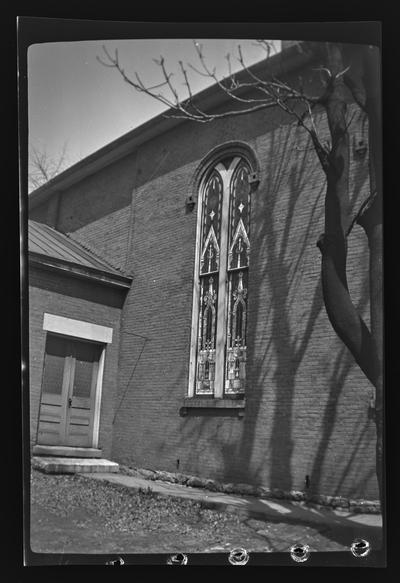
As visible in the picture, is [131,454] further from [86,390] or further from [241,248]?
[241,248]

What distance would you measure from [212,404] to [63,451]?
1.27 m

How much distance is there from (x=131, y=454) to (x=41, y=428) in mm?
769

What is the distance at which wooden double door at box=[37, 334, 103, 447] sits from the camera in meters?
5.20

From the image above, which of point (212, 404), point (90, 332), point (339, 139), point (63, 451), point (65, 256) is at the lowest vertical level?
point (63, 451)

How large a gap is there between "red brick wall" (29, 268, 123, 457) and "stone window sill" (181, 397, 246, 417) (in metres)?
0.62

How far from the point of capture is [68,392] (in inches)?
215

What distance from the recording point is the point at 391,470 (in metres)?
4.72

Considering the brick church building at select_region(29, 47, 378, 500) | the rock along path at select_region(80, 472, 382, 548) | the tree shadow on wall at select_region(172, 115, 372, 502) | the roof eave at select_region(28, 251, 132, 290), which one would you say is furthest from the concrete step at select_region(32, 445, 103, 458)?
the roof eave at select_region(28, 251, 132, 290)

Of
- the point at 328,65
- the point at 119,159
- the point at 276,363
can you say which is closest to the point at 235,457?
the point at 276,363

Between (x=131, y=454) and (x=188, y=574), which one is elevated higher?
(x=131, y=454)

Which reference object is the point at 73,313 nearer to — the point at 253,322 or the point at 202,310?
the point at 202,310

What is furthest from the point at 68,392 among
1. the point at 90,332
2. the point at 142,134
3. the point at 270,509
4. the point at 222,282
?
the point at 142,134

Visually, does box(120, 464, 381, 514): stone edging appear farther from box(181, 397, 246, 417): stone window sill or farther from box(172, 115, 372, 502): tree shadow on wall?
box(181, 397, 246, 417): stone window sill

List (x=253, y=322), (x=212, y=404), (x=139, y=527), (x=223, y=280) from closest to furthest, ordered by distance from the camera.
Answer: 1. (x=139, y=527)
2. (x=212, y=404)
3. (x=253, y=322)
4. (x=223, y=280)
